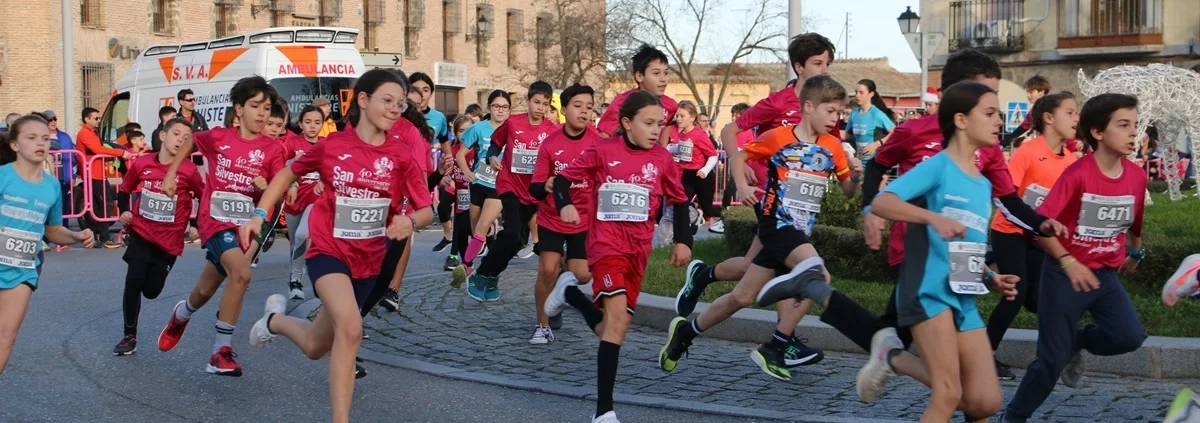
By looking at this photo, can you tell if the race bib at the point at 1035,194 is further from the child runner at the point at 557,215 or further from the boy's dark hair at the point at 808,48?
the child runner at the point at 557,215

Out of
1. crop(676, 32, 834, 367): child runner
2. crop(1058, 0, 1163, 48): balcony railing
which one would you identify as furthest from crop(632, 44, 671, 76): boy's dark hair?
crop(1058, 0, 1163, 48): balcony railing

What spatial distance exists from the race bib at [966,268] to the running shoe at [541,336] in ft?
13.9

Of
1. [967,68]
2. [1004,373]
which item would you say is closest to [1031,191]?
[1004,373]

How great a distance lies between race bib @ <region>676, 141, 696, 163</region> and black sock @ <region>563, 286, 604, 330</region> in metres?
6.58

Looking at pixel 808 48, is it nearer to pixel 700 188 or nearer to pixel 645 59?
pixel 645 59

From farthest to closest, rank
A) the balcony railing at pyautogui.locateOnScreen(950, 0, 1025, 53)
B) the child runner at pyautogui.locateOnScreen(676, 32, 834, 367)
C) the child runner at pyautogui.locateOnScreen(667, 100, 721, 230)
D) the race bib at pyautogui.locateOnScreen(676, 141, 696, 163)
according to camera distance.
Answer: the balcony railing at pyautogui.locateOnScreen(950, 0, 1025, 53)
the race bib at pyautogui.locateOnScreen(676, 141, 696, 163)
the child runner at pyautogui.locateOnScreen(667, 100, 721, 230)
the child runner at pyautogui.locateOnScreen(676, 32, 834, 367)

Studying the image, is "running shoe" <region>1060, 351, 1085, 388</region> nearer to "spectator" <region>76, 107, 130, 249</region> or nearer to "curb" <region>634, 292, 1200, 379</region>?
"curb" <region>634, 292, 1200, 379</region>

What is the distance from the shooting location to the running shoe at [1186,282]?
5.29 metres

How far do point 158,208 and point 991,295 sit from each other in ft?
18.3

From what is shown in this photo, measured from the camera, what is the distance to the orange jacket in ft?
61.3

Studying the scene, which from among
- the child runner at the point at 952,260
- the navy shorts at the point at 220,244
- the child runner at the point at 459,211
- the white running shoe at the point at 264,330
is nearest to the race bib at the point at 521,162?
the child runner at the point at 459,211

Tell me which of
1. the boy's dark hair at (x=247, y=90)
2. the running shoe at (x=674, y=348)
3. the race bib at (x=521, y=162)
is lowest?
the running shoe at (x=674, y=348)

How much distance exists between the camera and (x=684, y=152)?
14.1m

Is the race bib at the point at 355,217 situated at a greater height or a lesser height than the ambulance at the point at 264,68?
lesser
